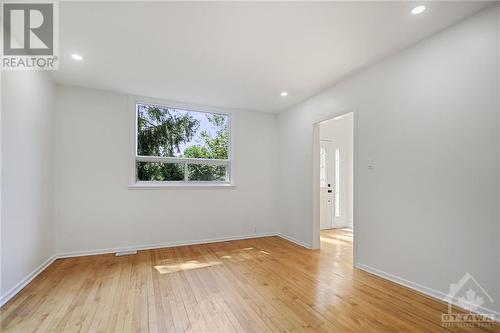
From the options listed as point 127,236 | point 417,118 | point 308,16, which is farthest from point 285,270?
Result: point 308,16

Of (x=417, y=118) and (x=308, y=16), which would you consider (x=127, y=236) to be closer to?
(x=308, y=16)

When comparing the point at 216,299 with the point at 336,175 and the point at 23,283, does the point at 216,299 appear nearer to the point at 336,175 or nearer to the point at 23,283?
the point at 23,283

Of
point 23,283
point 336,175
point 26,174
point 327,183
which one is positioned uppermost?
point 26,174

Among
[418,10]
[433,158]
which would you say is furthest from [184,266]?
[418,10]

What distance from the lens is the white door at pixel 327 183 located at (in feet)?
18.6

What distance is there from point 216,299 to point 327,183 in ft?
13.6

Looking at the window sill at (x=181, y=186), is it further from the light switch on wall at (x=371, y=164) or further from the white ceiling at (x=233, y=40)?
the light switch on wall at (x=371, y=164)

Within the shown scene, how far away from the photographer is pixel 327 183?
5711mm

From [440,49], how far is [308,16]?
141 cm

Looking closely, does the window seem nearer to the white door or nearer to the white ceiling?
the white ceiling

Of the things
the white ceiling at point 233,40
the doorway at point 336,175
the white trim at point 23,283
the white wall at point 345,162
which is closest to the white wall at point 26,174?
the white trim at point 23,283

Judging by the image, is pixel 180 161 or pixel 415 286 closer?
pixel 415 286

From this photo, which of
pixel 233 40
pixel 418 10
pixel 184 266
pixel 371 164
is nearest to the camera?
pixel 418 10

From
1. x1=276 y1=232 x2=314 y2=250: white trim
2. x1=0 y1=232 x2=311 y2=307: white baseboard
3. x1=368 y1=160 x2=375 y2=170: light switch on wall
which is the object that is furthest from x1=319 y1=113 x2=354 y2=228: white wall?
x1=368 y1=160 x2=375 y2=170: light switch on wall
